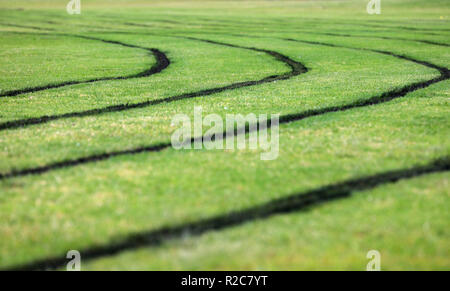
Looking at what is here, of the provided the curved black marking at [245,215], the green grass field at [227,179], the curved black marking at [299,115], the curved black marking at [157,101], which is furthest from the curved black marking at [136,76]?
the curved black marking at [245,215]

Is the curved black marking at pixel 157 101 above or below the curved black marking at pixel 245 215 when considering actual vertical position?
above

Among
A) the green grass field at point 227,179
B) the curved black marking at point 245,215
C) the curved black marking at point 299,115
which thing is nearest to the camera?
the green grass field at point 227,179

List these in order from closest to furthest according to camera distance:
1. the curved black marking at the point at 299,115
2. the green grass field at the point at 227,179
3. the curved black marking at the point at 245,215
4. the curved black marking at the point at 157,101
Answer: the green grass field at the point at 227,179 → the curved black marking at the point at 245,215 → the curved black marking at the point at 299,115 → the curved black marking at the point at 157,101

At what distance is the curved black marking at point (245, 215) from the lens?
1057 cm

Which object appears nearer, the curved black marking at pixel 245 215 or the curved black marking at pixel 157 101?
the curved black marking at pixel 245 215

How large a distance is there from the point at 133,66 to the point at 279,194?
32119 mm

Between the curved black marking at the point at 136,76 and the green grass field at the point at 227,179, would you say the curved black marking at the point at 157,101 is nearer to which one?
the green grass field at the point at 227,179

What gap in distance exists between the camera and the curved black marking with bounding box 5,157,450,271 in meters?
10.6

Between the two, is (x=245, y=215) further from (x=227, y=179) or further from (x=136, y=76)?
(x=136, y=76)

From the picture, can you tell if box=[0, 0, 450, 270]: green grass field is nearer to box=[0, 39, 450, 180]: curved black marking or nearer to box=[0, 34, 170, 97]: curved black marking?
box=[0, 39, 450, 180]: curved black marking

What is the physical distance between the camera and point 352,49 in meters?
53.8

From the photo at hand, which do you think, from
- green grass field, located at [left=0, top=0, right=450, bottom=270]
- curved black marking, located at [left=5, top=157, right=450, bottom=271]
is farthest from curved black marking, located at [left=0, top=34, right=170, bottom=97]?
curved black marking, located at [left=5, top=157, right=450, bottom=271]
